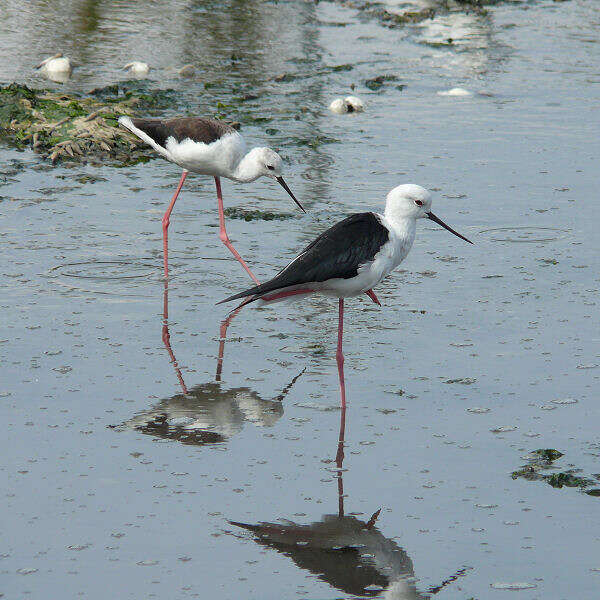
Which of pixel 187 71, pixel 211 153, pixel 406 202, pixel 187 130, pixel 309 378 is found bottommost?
pixel 187 71

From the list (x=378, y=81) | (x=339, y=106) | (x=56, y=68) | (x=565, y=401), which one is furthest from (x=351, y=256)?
(x=56, y=68)

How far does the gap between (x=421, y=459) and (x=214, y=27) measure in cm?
1251

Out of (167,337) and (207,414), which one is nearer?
(207,414)

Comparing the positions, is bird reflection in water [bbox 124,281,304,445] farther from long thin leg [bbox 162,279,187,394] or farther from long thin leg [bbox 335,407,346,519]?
long thin leg [bbox 335,407,346,519]

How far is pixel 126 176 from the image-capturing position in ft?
34.9

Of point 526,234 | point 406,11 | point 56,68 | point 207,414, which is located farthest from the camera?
point 406,11

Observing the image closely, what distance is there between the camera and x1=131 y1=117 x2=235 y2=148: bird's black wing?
870 centimetres

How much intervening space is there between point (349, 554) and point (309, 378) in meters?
1.92

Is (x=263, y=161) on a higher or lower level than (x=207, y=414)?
higher

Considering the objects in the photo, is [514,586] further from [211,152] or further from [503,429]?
[211,152]

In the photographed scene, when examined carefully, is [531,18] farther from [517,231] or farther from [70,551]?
[70,551]

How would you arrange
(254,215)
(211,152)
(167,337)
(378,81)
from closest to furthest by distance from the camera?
1. (167,337)
2. (211,152)
3. (254,215)
4. (378,81)

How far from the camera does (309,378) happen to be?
6.56 meters

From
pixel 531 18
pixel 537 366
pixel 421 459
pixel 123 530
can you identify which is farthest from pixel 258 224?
pixel 531 18
